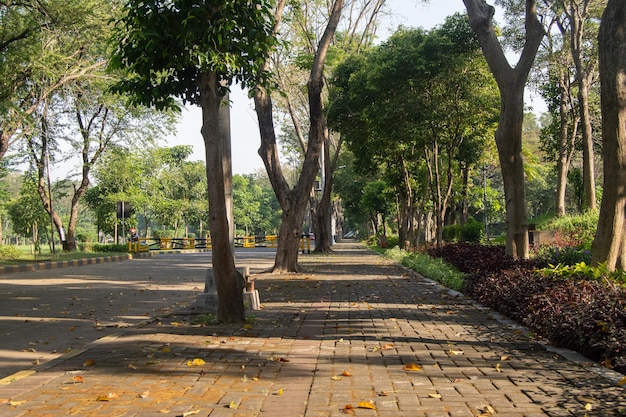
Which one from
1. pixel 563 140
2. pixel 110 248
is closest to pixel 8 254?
pixel 110 248

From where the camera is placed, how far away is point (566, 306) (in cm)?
669

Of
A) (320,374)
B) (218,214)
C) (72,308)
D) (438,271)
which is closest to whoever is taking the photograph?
(320,374)

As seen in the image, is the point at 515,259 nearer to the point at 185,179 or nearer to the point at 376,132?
the point at 376,132

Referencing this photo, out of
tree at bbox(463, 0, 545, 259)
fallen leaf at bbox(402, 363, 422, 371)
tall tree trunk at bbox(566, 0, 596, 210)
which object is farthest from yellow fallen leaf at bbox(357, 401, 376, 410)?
tall tree trunk at bbox(566, 0, 596, 210)

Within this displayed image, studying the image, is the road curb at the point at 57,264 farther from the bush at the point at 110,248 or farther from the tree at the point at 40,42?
the tree at the point at 40,42

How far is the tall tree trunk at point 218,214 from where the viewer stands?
7770 mm

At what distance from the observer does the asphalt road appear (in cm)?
704

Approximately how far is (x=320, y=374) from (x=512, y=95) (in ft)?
26.6

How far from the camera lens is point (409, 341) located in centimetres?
672

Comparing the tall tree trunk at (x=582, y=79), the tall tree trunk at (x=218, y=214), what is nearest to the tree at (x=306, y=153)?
the tall tree trunk at (x=218, y=214)

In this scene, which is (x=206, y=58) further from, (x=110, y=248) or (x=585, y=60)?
(x=110, y=248)

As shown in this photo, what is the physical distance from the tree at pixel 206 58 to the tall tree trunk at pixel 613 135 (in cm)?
457

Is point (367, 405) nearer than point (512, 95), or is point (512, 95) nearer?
point (367, 405)

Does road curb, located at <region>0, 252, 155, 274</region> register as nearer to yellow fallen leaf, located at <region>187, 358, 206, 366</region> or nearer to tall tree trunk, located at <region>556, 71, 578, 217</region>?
yellow fallen leaf, located at <region>187, 358, 206, 366</region>
